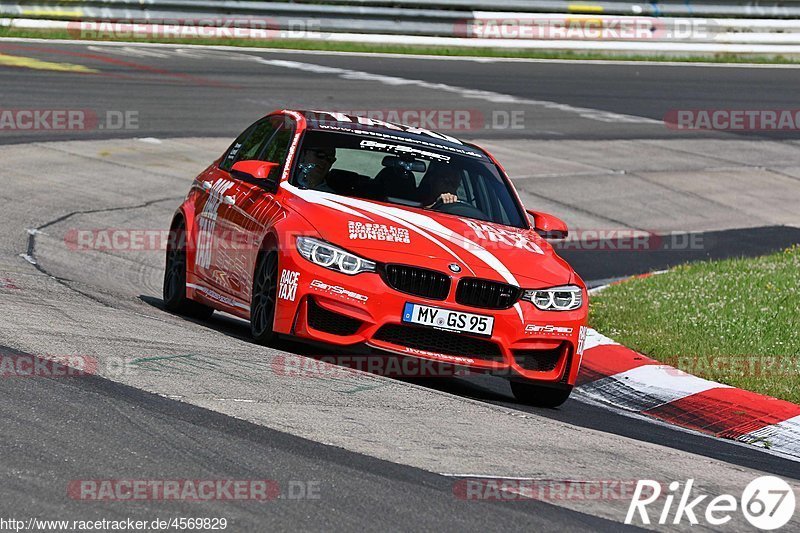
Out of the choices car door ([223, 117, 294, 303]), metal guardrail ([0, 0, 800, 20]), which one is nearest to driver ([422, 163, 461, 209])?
car door ([223, 117, 294, 303])

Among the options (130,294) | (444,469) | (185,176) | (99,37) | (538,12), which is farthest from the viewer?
(538,12)

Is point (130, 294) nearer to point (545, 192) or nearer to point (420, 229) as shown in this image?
point (420, 229)

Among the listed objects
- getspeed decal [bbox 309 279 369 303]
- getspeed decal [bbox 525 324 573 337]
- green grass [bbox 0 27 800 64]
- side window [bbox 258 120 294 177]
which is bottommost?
green grass [bbox 0 27 800 64]

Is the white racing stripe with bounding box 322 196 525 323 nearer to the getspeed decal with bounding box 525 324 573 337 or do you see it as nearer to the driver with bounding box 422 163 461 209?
the getspeed decal with bounding box 525 324 573 337

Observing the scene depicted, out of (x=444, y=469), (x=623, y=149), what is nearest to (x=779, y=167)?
(x=623, y=149)

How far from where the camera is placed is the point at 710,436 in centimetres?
784

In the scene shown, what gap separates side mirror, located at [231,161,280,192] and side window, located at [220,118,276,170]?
866mm

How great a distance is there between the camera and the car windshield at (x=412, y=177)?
8.96 metres

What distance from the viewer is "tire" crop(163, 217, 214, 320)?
33.0 ft

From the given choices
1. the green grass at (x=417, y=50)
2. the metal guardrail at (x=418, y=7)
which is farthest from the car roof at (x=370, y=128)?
the green grass at (x=417, y=50)

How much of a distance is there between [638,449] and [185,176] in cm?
1109

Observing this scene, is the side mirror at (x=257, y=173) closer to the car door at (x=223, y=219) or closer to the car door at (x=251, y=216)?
the car door at (x=251, y=216)

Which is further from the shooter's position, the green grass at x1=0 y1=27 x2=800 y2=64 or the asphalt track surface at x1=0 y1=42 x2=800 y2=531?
the green grass at x1=0 y1=27 x2=800 y2=64

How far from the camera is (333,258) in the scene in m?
7.88
